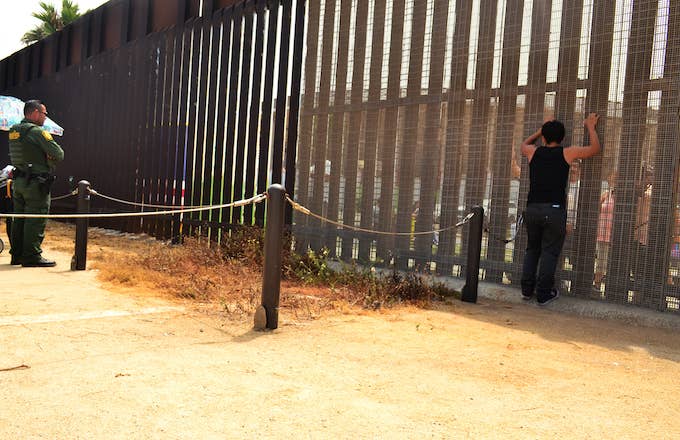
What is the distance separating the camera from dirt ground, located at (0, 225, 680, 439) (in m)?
2.53

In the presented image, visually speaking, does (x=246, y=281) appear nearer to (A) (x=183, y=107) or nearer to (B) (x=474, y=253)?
(B) (x=474, y=253)

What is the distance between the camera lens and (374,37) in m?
7.27

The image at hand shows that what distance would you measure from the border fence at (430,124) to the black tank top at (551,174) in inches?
9.3

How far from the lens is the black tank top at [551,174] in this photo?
17.7 ft

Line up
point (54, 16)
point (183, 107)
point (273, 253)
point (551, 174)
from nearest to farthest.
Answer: point (273, 253) → point (551, 174) → point (183, 107) → point (54, 16)

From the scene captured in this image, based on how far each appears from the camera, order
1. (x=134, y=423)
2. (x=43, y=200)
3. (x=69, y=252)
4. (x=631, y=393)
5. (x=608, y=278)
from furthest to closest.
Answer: (x=69, y=252) → (x=43, y=200) → (x=608, y=278) → (x=631, y=393) → (x=134, y=423)

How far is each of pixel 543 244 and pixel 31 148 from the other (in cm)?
559

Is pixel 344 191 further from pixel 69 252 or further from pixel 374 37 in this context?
pixel 69 252

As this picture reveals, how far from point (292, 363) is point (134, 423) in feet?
3.66

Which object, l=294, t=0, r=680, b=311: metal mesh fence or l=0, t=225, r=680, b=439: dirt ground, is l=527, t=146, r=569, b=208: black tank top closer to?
l=294, t=0, r=680, b=311: metal mesh fence

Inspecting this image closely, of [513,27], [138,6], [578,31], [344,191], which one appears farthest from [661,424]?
[138,6]

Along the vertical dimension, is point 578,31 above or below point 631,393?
above

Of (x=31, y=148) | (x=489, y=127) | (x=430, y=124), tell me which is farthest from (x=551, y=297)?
(x=31, y=148)

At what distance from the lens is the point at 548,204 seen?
5445 millimetres
